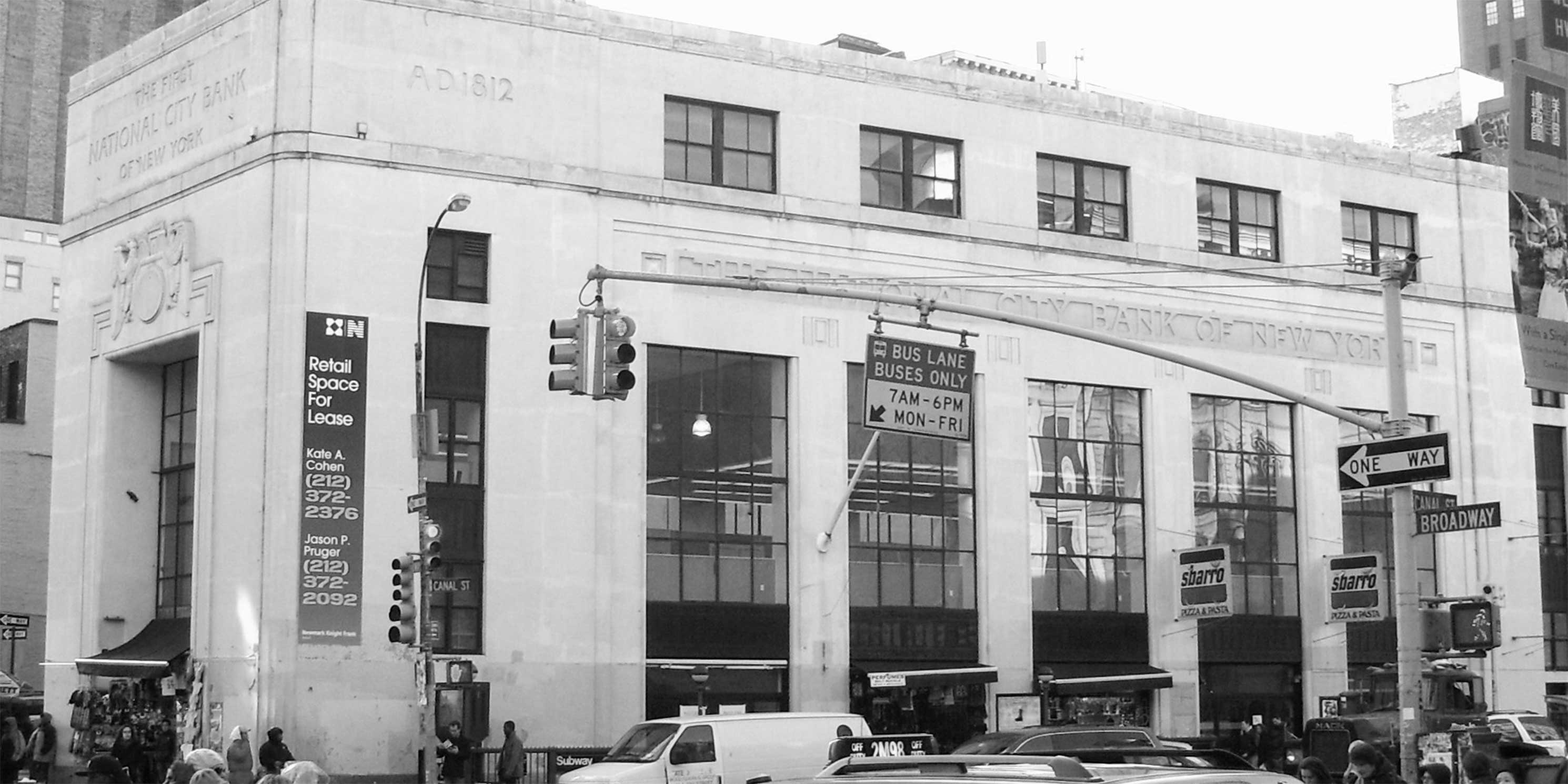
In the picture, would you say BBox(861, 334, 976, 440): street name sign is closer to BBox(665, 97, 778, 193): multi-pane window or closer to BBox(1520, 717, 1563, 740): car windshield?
BBox(665, 97, 778, 193): multi-pane window

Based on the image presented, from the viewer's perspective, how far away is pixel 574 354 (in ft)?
87.4

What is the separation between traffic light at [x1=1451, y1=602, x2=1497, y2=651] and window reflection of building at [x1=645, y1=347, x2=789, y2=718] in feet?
76.1

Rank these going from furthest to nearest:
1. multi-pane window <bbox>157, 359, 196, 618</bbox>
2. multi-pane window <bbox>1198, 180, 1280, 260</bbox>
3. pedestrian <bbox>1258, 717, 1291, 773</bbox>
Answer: multi-pane window <bbox>1198, 180, 1280, 260</bbox>, pedestrian <bbox>1258, 717, 1291, 773</bbox>, multi-pane window <bbox>157, 359, 196, 618</bbox>

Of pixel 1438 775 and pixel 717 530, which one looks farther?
pixel 717 530

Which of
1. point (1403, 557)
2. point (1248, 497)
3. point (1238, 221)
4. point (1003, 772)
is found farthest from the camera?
point (1238, 221)

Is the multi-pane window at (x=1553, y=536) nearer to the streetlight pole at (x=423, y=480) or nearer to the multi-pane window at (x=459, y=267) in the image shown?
the multi-pane window at (x=459, y=267)

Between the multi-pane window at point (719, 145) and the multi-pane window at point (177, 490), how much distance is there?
37.7 ft

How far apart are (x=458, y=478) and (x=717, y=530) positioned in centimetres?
573

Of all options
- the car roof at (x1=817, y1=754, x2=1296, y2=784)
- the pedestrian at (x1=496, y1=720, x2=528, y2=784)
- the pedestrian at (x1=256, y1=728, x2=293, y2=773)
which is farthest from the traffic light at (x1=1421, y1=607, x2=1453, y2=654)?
the pedestrian at (x1=496, y1=720, x2=528, y2=784)

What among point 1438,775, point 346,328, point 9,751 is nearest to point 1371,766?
point 1438,775

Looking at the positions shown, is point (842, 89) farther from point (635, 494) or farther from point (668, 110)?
point (635, 494)

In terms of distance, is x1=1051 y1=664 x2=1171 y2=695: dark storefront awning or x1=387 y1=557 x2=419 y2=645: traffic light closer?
x1=387 y1=557 x2=419 y2=645: traffic light

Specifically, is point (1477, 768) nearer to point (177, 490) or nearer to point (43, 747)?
point (43, 747)

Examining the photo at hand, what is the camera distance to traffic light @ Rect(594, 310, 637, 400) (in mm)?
26266
